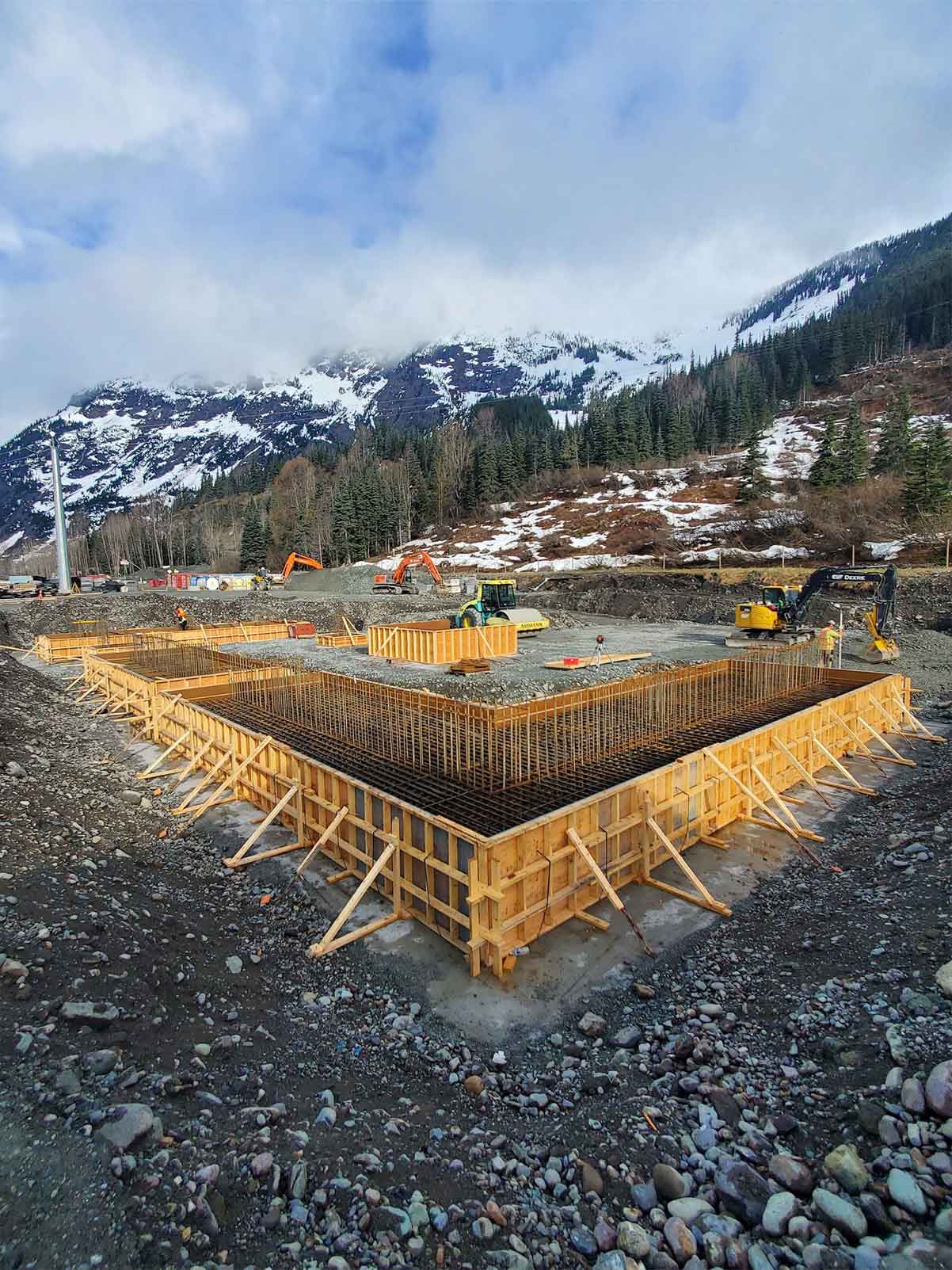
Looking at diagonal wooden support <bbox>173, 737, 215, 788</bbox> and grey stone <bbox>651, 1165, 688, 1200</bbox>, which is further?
diagonal wooden support <bbox>173, 737, 215, 788</bbox>

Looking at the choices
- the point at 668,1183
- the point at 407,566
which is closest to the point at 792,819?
the point at 668,1183

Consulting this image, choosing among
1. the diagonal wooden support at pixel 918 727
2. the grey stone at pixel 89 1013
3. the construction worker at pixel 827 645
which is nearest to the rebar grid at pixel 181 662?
the grey stone at pixel 89 1013

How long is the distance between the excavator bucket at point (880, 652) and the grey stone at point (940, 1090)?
21925mm

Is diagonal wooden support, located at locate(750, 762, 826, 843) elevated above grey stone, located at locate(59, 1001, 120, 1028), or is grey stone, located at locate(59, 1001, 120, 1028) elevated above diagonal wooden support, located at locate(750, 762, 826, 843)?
grey stone, located at locate(59, 1001, 120, 1028)

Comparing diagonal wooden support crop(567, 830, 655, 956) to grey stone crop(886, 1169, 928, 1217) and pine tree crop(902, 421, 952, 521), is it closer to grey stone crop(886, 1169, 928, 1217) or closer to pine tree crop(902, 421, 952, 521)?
grey stone crop(886, 1169, 928, 1217)

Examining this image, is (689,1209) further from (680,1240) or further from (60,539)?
(60,539)

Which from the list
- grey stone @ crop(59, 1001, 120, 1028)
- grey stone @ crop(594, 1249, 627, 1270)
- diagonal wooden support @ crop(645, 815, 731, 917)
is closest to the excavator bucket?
diagonal wooden support @ crop(645, 815, 731, 917)

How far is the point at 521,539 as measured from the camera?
6512cm

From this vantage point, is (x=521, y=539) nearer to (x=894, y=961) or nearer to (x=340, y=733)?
(x=340, y=733)

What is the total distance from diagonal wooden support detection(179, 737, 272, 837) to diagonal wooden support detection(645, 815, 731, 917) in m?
6.21

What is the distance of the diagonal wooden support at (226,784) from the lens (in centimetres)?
1033

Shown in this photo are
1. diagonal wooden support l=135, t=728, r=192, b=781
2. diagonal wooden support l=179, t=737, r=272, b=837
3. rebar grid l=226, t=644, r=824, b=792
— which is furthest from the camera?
diagonal wooden support l=135, t=728, r=192, b=781

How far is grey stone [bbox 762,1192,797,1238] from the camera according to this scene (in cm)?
344

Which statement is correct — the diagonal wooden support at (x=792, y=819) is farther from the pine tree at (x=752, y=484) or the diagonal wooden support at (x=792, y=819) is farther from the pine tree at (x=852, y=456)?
the pine tree at (x=852, y=456)
